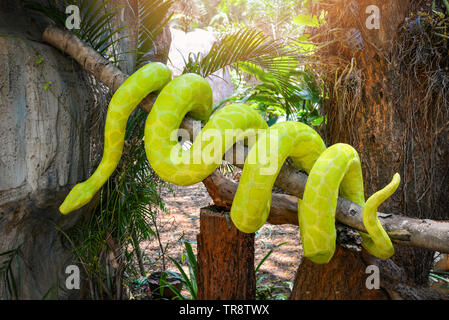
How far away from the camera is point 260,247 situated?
189 inches

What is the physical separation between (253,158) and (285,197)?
35.0 inches

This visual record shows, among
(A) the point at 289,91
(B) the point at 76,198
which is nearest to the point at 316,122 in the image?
(A) the point at 289,91

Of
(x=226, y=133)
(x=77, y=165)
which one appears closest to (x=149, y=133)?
(x=226, y=133)

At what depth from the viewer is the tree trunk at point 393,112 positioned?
2451 millimetres

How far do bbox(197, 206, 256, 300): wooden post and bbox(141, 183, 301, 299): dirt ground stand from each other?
83 cm

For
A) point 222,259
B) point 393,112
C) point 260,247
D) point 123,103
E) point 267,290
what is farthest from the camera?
point 260,247

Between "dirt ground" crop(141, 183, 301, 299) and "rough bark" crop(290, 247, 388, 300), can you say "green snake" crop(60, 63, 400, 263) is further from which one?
"dirt ground" crop(141, 183, 301, 299)

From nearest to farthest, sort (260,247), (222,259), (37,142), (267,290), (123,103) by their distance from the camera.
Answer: (123,103) → (37,142) → (222,259) → (267,290) → (260,247)

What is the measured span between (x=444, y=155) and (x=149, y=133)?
7.40 feet

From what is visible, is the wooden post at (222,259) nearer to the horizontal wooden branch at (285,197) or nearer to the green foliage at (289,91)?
the horizontal wooden branch at (285,197)

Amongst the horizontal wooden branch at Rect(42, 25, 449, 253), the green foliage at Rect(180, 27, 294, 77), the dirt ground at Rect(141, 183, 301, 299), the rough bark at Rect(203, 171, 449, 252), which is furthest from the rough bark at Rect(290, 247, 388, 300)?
the green foliage at Rect(180, 27, 294, 77)

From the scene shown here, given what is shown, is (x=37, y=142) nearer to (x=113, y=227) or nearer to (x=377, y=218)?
(x=113, y=227)

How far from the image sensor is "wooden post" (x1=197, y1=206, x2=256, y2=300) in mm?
2318
